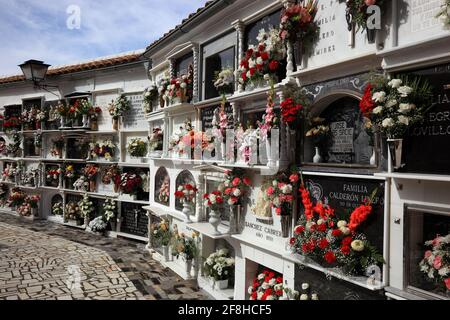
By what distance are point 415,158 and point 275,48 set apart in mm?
3706

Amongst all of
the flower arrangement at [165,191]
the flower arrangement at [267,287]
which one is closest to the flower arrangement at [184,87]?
the flower arrangement at [165,191]

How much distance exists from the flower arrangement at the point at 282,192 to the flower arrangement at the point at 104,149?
10776 mm

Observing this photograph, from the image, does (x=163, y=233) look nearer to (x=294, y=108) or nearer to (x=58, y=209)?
(x=294, y=108)

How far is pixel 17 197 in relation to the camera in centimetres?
1911

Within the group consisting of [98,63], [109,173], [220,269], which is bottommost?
[220,269]

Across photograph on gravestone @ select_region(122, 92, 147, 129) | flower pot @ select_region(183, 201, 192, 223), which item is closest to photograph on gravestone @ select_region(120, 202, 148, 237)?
photograph on gravestone @ select_region(122, 92, 147, 129)

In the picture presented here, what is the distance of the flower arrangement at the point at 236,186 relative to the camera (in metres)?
7.77

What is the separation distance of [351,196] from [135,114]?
11.6m

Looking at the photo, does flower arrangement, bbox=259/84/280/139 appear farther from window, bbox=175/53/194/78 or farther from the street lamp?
the street lamp

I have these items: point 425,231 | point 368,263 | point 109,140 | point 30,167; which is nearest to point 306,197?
point 368,263

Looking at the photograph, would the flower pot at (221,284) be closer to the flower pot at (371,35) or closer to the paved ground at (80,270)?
the paved ground at (80,270)

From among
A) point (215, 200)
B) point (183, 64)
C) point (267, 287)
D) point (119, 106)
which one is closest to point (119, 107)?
point (119, 106)

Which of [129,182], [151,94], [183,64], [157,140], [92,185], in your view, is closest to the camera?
[183,64]

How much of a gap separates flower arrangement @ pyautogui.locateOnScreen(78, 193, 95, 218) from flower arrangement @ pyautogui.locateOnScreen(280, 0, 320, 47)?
44.4 ft
